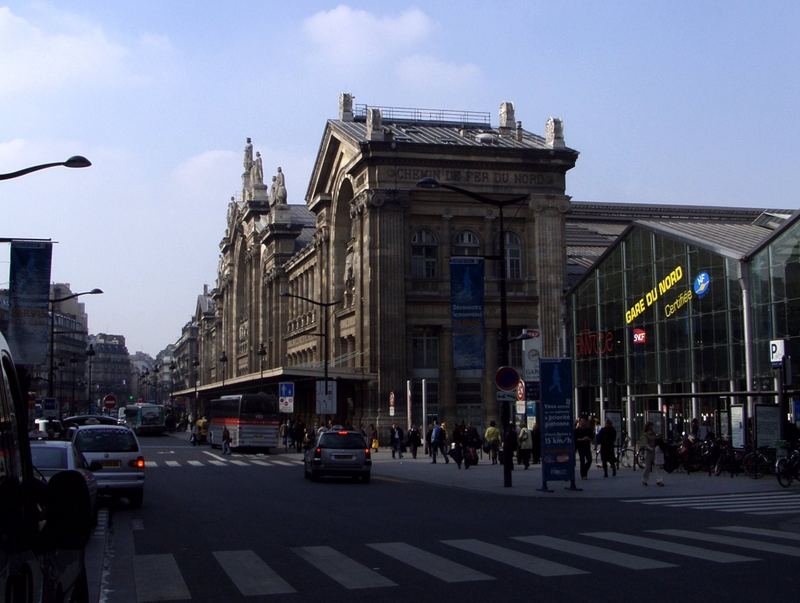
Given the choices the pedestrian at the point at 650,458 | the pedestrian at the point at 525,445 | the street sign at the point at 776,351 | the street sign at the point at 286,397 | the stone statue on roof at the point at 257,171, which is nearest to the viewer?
the pedestrian at the point at 650,458

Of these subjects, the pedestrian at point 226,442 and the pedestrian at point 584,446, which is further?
the pedestrian at point 226,442

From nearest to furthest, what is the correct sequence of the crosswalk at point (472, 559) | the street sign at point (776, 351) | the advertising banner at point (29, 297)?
the crosswalk at point (472, 559) → the advertising banner at point (29, 297) → the street sign at point (776, 351)

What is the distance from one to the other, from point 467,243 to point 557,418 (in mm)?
39401

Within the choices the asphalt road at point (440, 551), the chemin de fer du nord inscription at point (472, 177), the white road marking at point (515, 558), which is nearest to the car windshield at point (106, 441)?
the asphalt road at point (440, 551)

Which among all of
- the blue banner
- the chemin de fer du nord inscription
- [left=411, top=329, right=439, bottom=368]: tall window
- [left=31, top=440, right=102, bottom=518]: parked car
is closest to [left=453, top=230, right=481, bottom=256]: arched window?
the chemin de fer du nord inscription

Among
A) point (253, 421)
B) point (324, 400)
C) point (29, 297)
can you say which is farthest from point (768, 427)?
point (253, 421)

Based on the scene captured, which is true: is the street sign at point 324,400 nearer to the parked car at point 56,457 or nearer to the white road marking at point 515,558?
the parked car at point 56,457

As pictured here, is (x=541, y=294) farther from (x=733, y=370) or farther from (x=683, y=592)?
(x=683, y=592)

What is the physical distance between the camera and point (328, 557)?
1398 centimetres

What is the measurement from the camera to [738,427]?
107 ft

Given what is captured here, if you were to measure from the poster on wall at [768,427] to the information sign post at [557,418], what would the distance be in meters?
6.92

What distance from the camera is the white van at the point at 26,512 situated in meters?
4.59

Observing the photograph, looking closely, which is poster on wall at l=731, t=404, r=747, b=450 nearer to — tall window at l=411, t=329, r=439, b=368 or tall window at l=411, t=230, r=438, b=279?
tall window at l=411, t=329, r=439, b=368

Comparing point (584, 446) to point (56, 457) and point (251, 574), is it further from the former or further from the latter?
point (251, 574)
